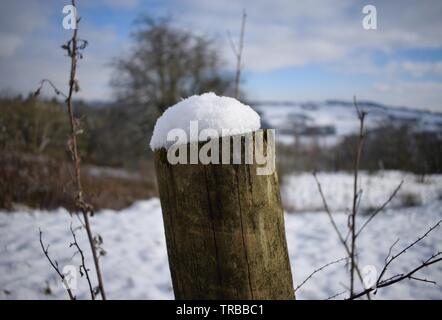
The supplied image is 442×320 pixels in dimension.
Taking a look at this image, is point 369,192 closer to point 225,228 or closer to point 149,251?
point 149,251

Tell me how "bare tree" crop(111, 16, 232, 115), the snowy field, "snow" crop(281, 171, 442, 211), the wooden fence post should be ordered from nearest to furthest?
the wooden fence post < the snowy field < "snow" crop(281, 171, 442, 211) < "bare tree" crop(111, 16, 232, 115)

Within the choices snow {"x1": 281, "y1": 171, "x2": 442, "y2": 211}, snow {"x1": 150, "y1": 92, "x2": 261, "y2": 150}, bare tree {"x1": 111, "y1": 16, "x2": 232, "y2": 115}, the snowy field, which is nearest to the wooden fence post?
snow {"x1": 150, "y1": 92, "x2": 261, "y2": 150}

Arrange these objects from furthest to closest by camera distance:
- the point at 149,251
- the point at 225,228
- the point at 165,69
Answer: the point at 165,69
the point at 149,251
the point at 225,228

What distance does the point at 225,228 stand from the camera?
857mm

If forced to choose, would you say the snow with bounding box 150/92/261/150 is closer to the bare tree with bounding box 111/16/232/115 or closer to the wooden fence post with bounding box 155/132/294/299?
the wooden fence post with bounding box 155/132/294/299

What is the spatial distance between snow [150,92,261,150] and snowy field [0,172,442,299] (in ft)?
8.91

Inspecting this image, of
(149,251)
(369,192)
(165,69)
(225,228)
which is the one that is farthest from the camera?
(165,69)

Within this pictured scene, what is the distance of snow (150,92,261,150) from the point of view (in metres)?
0.88

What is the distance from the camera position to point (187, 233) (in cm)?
91

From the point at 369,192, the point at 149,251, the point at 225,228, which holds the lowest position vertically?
the point at 369,192

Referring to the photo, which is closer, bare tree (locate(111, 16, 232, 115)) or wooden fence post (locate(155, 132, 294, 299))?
wooden fence post (locate(155, 132, 294, 299))

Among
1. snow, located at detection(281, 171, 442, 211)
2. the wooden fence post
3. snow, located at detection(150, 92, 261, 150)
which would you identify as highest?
snow, located at detection(150, 92, 261, 150)

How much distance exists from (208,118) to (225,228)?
32cm

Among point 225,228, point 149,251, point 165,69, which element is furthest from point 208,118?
point 165,69
